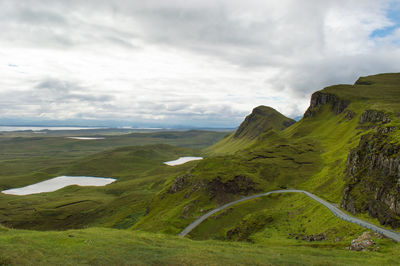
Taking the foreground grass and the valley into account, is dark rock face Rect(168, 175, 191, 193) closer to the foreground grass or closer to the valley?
the valley

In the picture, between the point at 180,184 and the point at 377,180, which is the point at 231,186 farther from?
the point at 377,180

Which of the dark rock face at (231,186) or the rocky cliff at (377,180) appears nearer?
the rocky cliff at (377,180)

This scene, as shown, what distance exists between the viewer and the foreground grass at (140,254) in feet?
121

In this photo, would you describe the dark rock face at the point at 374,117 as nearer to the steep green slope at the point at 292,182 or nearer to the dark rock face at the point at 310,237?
the steep green slope at the point at 292,182

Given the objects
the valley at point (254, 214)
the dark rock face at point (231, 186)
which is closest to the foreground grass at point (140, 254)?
the valley at point (254, 214)

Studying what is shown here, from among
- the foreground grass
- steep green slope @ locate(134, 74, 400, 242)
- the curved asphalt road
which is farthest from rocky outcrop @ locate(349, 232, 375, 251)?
steep green slope @ locate(134, 74, 400, 242)

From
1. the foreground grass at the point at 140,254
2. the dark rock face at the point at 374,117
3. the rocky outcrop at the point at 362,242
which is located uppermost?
the dark rock face at the point at 374,117

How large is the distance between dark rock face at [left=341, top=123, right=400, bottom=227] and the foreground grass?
18721 millimetres

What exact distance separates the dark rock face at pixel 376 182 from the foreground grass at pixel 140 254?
18721 mm

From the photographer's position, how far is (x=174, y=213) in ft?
351

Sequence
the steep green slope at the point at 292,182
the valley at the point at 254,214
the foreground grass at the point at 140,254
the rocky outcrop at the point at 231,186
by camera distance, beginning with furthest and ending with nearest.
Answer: the rocky outcrop at the point at 231,186
the steep green slope at the point at 292,182
the valley at the point at 254,214
the foreground grass at the point at 140,254

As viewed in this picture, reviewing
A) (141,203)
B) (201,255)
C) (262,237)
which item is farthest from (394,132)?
(141,203)

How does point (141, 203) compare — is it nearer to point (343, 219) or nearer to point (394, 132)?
point (343, 219)

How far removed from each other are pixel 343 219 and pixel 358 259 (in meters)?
28.4
